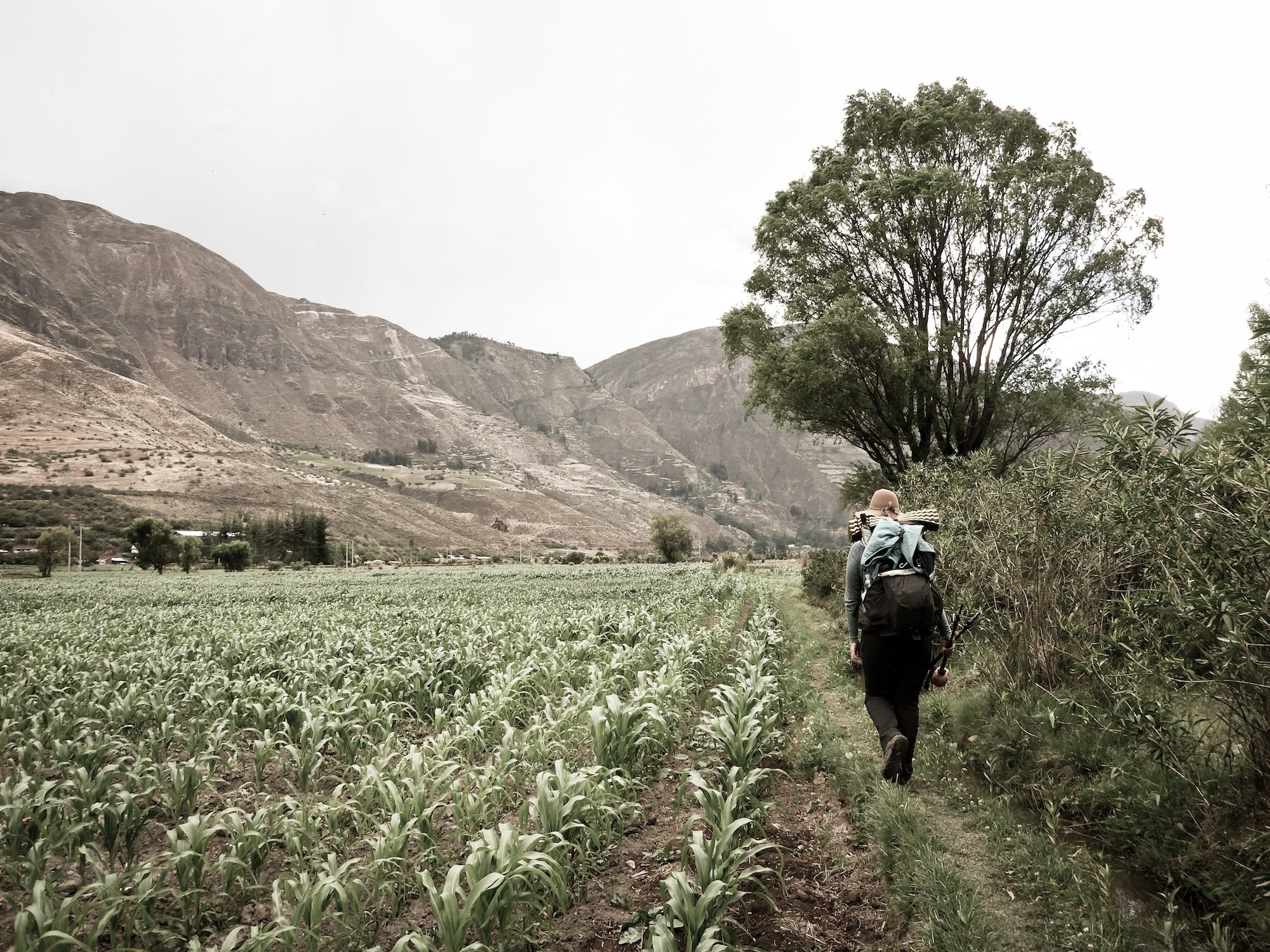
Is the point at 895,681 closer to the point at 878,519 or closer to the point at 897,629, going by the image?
the point at 897,629

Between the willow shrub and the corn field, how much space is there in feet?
7.39

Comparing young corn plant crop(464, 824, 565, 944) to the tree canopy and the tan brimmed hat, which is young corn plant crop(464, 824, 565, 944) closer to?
the tan brimmed hat

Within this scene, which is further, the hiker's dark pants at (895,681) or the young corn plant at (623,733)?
the young corn plant at (623,733)

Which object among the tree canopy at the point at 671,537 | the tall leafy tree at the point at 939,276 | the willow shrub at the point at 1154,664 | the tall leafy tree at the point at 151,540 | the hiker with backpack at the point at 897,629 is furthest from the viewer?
the tree canopy at the point at 671,537

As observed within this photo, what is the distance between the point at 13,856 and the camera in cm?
399

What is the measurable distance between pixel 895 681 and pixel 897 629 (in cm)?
56

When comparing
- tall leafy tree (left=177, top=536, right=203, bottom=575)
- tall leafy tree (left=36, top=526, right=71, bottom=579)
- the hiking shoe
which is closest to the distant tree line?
tall leafy tree (left=177, top=536, right=203, bottom=575)

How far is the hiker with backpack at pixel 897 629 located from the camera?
4711mm

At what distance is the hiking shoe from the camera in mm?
4754

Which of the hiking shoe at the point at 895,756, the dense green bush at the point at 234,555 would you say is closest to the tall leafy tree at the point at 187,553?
the dense green bush at the point at 234,555

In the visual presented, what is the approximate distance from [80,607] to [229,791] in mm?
24138

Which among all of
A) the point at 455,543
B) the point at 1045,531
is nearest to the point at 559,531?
the point at 455,543

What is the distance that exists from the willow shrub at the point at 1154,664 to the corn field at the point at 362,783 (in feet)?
7.39

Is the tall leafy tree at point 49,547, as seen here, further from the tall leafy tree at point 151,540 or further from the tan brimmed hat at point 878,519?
the tan brimmed hat at point 878,519
